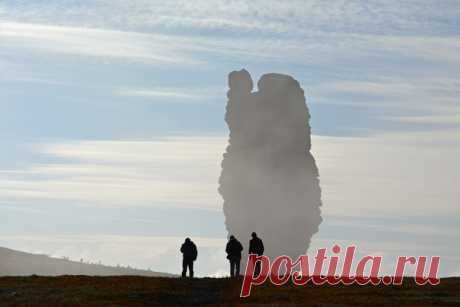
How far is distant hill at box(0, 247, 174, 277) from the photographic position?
124m

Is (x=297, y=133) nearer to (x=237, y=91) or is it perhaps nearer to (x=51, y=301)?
(x=237, y=91)

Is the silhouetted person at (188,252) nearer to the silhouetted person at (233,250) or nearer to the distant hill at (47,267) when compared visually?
the silhouetted person at (233,250)

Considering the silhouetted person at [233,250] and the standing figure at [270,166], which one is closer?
the silhouetted person at [233,250]

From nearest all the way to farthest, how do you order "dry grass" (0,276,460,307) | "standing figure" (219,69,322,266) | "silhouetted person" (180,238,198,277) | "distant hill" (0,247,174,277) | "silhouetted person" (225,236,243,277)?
"dry grass" (0,276,460,307) < "silhouetted person" (225,236,243,277) < "silhouetted person" (180,238,198,277) < "standing figure" (219,69,322,266) < "distant hill" (0,247,174,277)

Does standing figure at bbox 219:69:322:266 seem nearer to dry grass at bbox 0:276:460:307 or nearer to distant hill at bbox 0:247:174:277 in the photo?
distant hill at bbox 0:247:174:277

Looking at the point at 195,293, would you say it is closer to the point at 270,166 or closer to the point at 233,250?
the point at 233,250

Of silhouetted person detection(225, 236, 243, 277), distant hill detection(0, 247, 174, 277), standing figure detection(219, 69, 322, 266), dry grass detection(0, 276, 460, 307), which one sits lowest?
dry grass detection(0, 276, 460, 307)

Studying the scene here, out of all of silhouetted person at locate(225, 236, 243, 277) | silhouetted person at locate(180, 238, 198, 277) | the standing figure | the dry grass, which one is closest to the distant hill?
the standing figure

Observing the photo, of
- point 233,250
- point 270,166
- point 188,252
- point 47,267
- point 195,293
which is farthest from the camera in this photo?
point 47,267

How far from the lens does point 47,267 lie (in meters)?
127

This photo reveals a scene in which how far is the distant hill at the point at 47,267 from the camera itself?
124 m

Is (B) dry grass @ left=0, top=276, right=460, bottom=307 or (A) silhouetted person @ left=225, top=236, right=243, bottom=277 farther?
(A) silhouetted person @ left=225, top=236, right=243, bottom=277

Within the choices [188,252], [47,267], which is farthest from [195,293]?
[47,267]

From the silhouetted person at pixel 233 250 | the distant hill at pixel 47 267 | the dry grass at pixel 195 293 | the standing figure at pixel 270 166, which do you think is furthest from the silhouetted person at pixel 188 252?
the distant hill at pixel 47 267
